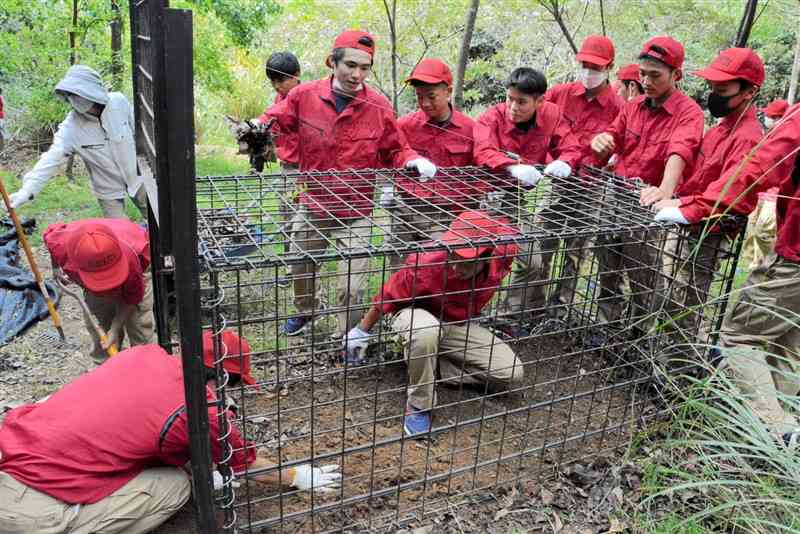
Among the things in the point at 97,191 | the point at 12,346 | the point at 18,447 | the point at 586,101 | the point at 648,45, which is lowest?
the point at 12,346

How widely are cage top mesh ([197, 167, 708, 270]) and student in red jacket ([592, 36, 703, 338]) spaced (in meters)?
0.27

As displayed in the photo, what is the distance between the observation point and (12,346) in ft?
12.2

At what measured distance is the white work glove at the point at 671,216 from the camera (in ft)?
8.47

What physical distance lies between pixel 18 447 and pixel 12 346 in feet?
6.47

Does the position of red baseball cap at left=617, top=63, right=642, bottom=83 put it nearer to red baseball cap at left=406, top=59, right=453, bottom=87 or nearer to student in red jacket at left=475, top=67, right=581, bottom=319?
student in red jacket at left=475, top=67, right=581, bottom=319

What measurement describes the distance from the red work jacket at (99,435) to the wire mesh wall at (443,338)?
0.71ft

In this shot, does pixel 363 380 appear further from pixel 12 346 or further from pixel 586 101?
pixel 586 101

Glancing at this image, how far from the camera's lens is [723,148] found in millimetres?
3164

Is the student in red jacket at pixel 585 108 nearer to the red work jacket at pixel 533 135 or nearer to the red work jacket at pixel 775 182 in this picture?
the red work jacket at pixel 533 135

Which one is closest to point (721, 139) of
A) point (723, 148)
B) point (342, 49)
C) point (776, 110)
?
point (723, 148)

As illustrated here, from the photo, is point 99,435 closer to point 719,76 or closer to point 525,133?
point 525,133

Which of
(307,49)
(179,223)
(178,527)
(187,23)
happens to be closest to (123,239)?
(178,527)

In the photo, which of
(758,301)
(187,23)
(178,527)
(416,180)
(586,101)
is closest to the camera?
(187,23)

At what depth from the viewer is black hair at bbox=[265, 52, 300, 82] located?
497 cm
